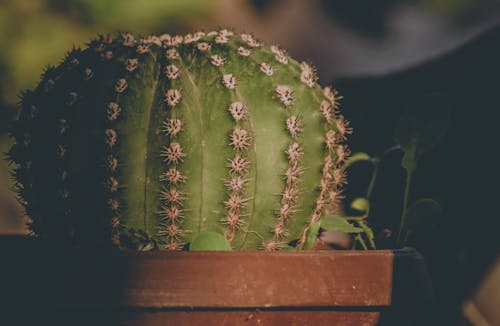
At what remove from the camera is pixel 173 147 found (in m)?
0.57

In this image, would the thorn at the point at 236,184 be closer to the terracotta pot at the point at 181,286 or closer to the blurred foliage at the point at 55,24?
the terracotta pot at the point at 181,286

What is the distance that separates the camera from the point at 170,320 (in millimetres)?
504

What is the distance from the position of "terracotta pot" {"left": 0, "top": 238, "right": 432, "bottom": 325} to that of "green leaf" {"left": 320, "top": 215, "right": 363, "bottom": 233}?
0.11 metres

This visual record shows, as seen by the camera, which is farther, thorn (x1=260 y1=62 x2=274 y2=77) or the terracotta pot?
thorn (x1=260 y1=62 x2=274 y2=77)

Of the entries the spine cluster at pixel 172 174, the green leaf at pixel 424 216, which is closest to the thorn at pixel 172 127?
the spine cluster at pixel 172 174

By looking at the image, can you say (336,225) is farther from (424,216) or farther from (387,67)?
(387,67)

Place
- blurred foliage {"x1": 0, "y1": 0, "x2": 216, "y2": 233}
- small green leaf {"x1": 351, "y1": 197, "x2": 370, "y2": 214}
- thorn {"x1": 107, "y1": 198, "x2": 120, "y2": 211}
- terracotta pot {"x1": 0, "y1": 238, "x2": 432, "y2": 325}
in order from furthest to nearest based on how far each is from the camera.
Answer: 1. blurred foliage {"x1": 0, "y1": 0, "x2": 216, "y2": 233}
2. small green leaf {"x1": 351, "y1": 197, "x2": 370, "y2": 214}
3. thorn {"x1": 107, "y1": 198, "x2": 120, "y2": 211}
4. terracotta pot {"x1": 0, "y1": 238, "x2": 432, "y2": 325}

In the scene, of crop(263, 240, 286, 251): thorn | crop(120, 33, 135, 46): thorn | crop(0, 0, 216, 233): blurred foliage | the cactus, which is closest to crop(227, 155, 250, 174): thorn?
the cactus

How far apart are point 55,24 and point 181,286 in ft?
4.77

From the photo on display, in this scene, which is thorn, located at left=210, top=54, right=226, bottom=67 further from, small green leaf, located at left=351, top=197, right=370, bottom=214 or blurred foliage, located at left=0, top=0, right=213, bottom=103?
blurred foliage, located at left=0, top=0, right=213, bottom=103

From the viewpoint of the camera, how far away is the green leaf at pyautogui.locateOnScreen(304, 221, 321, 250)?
25.1 inches

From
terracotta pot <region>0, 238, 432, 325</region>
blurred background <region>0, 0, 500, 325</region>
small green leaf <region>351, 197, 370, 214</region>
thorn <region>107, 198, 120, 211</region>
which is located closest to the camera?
terracotta pot <region>0, 238, 432, 325</region>

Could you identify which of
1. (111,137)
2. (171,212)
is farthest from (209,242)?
(111,137)

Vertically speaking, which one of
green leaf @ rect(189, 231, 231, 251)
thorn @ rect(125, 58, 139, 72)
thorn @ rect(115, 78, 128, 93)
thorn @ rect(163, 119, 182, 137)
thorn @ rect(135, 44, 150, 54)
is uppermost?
thorn @ rect(135, 44, 150, 54)
